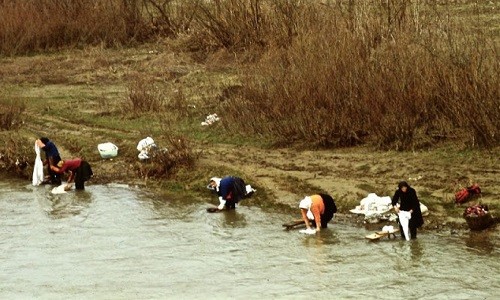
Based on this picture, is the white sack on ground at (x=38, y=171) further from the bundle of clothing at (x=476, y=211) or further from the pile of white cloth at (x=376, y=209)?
the bundle of clothing at (x=476, y=211)

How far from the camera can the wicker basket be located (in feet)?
53.5

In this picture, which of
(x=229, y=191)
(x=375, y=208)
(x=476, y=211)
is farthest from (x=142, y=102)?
(x=476, y=211)

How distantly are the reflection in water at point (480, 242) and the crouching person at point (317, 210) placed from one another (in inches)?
83.8

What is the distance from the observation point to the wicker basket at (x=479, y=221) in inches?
642

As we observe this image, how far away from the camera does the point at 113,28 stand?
112 ft

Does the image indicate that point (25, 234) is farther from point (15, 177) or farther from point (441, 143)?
point (441, 143)

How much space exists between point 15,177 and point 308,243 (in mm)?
8014

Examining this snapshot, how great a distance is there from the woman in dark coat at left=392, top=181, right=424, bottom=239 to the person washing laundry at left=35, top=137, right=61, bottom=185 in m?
7.75

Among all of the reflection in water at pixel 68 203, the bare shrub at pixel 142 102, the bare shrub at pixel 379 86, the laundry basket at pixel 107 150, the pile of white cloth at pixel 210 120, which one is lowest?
the reflection in water at pixel 68 203

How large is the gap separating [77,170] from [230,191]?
11.6 ft

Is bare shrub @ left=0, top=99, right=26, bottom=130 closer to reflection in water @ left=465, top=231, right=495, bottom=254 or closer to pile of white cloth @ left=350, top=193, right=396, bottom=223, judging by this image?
pile of white cloth @ left=350, top=193, right=396, bottom=223

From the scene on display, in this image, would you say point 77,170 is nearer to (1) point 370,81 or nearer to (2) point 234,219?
(2) point 234,219

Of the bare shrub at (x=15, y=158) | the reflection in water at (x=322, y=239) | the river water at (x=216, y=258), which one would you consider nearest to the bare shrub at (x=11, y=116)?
the bare shrub at (x=15, y=158)

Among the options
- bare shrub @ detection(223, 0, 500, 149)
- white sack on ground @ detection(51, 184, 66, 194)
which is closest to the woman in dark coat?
bare shrub @ detection(223, 0, 500, 149)
